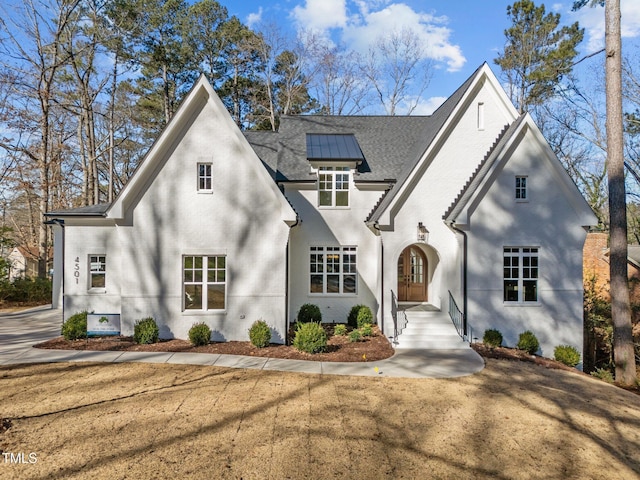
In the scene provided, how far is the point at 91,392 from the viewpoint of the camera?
755cm

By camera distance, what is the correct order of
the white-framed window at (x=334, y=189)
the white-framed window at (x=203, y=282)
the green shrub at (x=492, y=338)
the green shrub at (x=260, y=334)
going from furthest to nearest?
1. the white-framed window at (x=334, y=189)
2. the white-framed window at (x=203, y=282)
3. the green shrub at (x=492, y=338)
4. the green shrub at (x=260, y=334)

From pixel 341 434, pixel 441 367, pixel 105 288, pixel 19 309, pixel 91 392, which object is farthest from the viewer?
pixel 19 309

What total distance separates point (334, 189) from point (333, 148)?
1761 mm

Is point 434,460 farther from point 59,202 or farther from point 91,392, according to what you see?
point 59,202

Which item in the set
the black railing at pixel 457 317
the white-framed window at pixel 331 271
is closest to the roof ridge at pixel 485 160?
the black railing at pixel 457 317

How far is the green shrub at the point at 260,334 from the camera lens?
1100 centimetres

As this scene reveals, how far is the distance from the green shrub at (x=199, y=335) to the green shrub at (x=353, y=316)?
5491 millimetres

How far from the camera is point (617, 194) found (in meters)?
10.8

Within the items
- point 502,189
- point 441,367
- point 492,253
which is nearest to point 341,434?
point 441,367

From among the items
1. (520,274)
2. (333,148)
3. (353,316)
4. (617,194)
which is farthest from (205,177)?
(617,194)

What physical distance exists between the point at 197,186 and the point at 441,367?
9.15 m

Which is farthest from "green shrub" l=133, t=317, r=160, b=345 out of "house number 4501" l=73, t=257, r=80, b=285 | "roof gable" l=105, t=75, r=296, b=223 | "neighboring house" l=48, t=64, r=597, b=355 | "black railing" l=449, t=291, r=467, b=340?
"black railing" l=449, t=291, r=467, b=340

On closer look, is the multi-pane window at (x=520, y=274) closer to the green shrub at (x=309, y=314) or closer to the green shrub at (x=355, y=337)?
the green shrub at (x=355, y=337)

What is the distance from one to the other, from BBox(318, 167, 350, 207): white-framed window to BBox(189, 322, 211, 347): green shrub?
667cm
